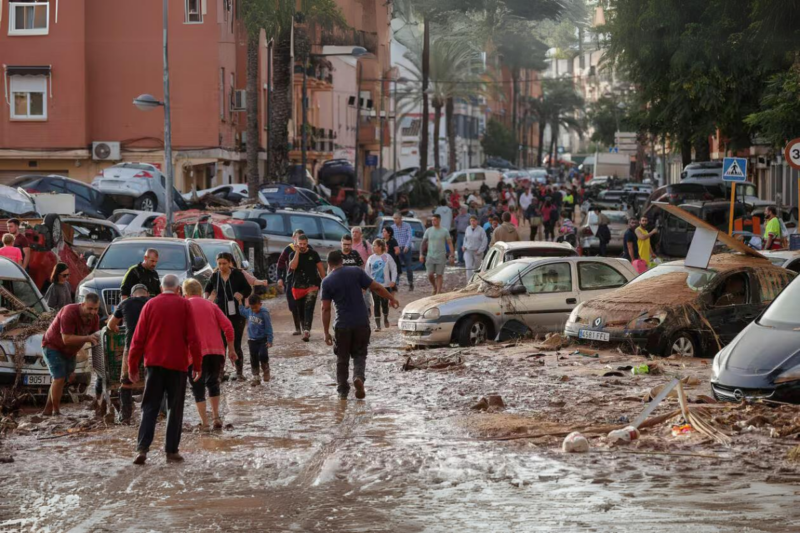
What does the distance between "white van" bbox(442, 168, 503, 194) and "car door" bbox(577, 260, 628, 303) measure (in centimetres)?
5644

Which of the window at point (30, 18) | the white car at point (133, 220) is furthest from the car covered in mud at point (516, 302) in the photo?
the window at point (30, 18)

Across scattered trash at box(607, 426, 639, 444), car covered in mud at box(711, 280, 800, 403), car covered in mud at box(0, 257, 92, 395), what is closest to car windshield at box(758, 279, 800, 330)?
car covered in mud at box(711, 280, 800, 403)

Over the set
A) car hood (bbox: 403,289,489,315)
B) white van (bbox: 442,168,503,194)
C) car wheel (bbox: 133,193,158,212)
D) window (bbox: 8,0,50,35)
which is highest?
window (bbox: 8,0,50,35)

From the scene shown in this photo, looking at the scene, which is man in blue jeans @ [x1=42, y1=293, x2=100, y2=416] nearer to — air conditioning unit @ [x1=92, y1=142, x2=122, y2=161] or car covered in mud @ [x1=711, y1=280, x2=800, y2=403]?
car covered in mud @ [x1=711, y1=280, x2=800, y2=403]

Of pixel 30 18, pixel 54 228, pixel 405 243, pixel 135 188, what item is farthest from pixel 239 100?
pixel 54 228

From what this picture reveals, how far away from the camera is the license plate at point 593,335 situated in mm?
16703

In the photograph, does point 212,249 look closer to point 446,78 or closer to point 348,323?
point 348,323

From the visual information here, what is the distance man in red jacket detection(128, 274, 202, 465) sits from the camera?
1062 cm

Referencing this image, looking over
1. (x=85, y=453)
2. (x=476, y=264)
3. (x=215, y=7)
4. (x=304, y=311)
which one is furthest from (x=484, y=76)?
(x=85, y=453)

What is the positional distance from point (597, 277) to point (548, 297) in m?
0.87

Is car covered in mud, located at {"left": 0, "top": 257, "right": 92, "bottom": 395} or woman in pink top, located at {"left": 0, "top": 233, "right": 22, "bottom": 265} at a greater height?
woman in pink top, located at {"left": 0, "top": 233, "right": 22, "bottom": 265}

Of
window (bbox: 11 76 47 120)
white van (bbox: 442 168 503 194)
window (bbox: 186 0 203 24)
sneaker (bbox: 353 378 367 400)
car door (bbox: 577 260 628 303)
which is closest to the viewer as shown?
sneaker (bbox: 353 378 367 400)

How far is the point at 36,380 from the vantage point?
14078 mm

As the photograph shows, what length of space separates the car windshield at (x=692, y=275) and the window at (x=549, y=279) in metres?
1.63
